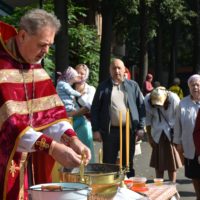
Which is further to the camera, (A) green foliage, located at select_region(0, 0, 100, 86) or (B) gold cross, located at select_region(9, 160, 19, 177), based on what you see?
(A) green foliage, located at select_region(0, 0, 100, 86)

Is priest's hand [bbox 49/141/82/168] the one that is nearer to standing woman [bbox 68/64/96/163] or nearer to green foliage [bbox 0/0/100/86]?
standing woman [bbox 68/64/96/163]

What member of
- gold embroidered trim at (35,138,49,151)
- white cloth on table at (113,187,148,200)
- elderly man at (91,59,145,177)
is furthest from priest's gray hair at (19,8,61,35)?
elderly man at (91,59,145,177)

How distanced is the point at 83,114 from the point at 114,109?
713 mm

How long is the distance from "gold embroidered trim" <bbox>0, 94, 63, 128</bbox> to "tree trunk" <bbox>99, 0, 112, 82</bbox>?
17.1 m

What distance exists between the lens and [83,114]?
873 centimetres

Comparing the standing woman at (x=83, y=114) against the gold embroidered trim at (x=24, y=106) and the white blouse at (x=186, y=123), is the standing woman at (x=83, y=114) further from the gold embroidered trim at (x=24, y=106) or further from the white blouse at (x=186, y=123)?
the gold embroidered trim at (x=24, y=106)

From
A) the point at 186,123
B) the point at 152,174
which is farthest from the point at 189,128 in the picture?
the point at 152,174

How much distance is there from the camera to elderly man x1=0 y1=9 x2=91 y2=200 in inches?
136

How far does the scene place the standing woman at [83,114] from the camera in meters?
8.61

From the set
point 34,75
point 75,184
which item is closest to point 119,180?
point 75,184

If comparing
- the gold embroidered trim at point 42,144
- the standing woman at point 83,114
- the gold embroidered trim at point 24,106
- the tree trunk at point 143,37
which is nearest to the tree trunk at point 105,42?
the tree trunk at point 143,37

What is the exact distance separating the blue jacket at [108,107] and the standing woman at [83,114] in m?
0.23

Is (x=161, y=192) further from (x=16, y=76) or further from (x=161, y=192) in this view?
(x=16, y=76)

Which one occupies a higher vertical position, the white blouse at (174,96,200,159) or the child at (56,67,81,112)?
the child at (56,67,81,112)
